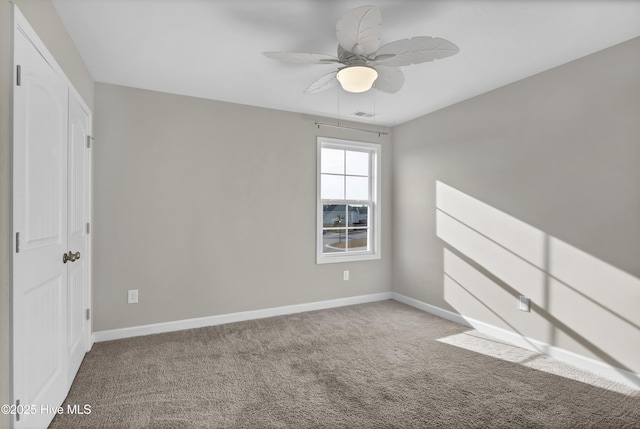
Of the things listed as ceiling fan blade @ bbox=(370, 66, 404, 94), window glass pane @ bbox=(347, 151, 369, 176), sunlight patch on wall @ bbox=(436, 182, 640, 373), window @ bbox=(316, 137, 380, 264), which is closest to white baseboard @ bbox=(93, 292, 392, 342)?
window @ bbox=(316, 137, 380, 264)

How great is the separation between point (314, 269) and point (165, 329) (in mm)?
1859

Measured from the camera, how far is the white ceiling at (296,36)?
212 centimetres

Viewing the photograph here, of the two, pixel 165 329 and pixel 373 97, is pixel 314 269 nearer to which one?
pixel 165 329

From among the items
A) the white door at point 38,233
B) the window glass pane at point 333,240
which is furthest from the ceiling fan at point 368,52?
the window glass pane at point 333,240

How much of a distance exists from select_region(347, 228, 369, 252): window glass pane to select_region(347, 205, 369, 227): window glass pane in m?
0.10

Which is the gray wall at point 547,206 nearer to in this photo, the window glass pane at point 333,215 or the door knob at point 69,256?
the window glass pane at point 333,215

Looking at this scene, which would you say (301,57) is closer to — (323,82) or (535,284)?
(323,82)

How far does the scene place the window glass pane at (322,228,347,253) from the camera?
4531 mm

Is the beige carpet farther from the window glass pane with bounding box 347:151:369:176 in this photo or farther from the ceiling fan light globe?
the window glass pane with bounding box 347:151:369:176

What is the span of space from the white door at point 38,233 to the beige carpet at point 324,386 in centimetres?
46

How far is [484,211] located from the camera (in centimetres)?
357

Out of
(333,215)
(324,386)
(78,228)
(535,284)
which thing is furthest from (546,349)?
(78,228)

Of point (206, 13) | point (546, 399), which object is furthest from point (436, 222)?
point (206, 13)

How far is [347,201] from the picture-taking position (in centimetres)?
469
